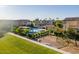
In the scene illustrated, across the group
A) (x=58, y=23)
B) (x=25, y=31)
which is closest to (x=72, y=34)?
(x=58, y=23)

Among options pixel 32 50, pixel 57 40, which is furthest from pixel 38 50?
pixel 57 40

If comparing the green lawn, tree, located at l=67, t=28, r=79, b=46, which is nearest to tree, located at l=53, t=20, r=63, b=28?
tree, located at l=67, t=28, r=79, b=46

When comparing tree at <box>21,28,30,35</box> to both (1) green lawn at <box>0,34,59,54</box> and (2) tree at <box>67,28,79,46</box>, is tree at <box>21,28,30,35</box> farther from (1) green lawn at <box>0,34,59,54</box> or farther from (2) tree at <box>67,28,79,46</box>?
(2) tree at <box>67,28,79,46</box>

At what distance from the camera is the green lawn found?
86.4 inches

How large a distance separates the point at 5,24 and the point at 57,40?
1.84 feet

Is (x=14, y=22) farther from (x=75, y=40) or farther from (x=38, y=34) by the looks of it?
(x=75, y=40)

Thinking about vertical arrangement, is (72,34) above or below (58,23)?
below

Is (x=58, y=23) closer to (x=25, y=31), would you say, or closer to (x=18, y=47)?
(x=25, y=31)

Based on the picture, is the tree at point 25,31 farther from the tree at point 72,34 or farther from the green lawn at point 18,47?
the tree at point 72,34

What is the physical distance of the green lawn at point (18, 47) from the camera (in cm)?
219

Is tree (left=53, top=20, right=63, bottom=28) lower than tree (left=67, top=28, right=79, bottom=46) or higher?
higher

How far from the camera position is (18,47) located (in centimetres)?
221
